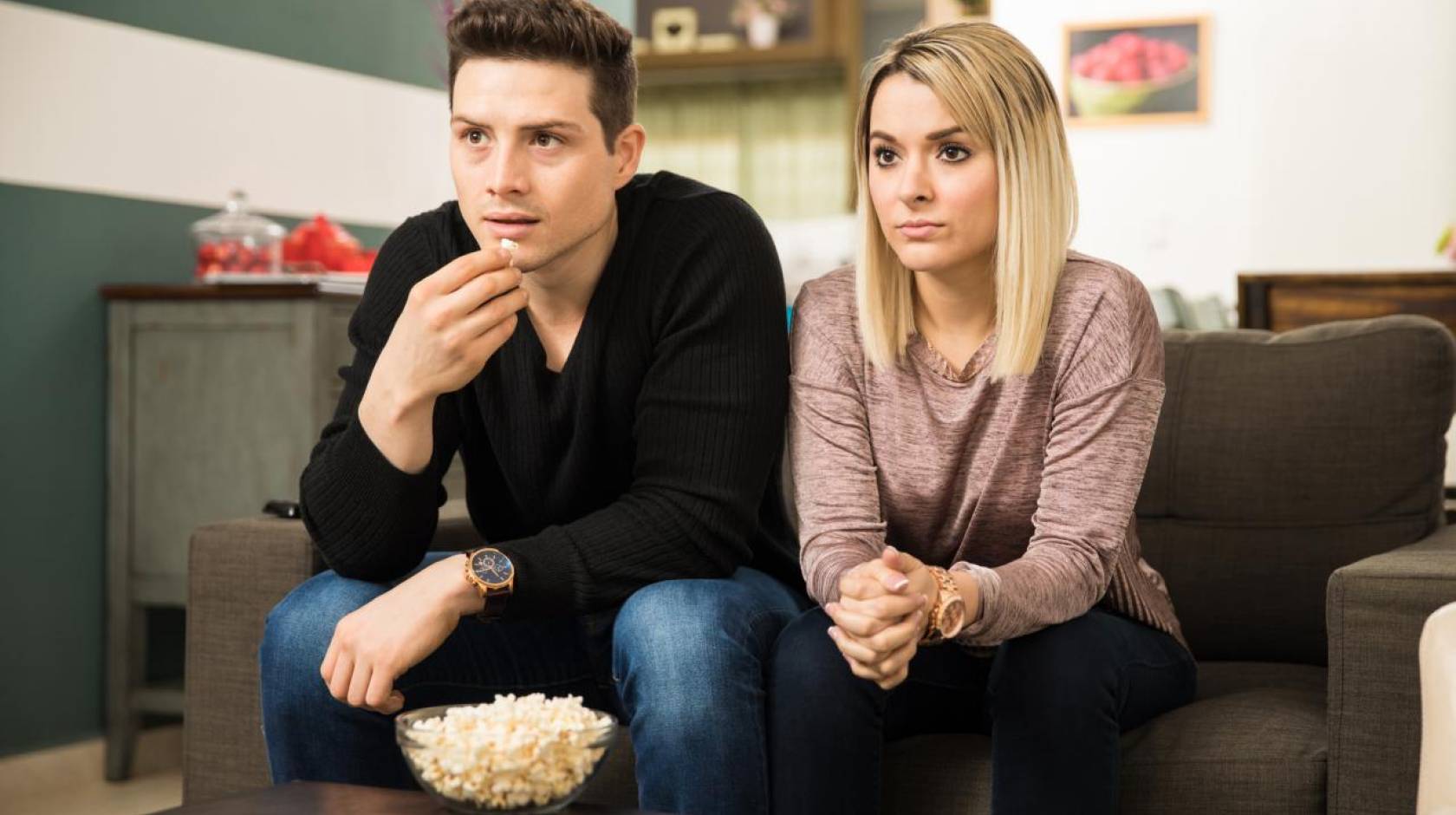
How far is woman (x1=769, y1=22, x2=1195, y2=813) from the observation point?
1.47 meters

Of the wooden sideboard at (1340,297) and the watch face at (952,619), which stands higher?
the wooden sideboard at (1340,297)

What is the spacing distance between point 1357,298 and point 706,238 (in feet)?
6.64

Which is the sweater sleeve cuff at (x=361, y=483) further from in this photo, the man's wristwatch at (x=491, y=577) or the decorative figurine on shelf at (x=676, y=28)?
the decorative figurine on shelf at (x=676, y=28)

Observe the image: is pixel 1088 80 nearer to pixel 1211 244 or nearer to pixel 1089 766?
pixel 1211 244

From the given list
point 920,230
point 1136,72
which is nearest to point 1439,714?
point 920,230

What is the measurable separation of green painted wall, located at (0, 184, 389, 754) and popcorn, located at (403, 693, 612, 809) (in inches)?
80.2

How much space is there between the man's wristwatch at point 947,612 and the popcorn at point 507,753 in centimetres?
47

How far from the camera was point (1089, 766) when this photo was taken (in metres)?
1.45

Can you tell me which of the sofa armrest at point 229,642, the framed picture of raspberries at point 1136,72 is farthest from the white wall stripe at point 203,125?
the framed picture of raspberries at point 1136,72

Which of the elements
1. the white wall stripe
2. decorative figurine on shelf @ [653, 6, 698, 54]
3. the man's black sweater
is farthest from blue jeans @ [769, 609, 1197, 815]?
decorative figurine on shelf @ [653, 6, 698, 54]

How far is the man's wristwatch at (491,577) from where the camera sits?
1.56 meters

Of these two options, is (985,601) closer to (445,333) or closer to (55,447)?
(445,333)

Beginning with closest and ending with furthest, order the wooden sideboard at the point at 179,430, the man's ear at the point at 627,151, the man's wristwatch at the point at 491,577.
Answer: the man's wristwatch at the point at 491,577, the man's ear at the point at 627,151, the wooden sideboard at the point at 179,430

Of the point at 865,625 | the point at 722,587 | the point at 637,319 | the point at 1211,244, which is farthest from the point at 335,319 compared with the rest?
the point at 1211,244
